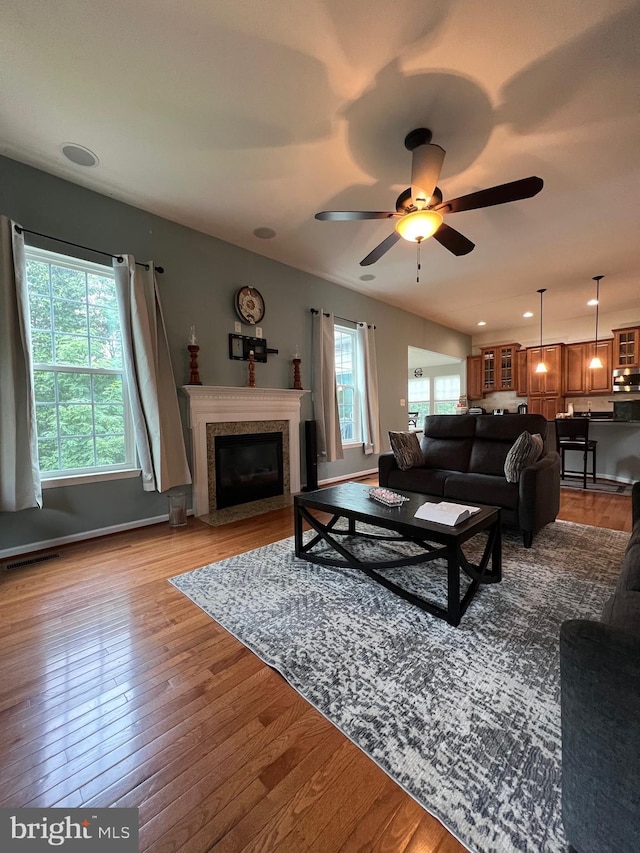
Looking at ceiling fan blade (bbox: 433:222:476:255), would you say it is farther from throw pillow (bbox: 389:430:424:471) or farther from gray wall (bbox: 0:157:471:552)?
gray wall (bbox: 0:157:471:552)

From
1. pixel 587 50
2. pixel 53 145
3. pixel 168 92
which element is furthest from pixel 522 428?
pixel 53 145

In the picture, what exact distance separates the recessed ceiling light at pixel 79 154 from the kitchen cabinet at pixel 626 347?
8006 millimetres

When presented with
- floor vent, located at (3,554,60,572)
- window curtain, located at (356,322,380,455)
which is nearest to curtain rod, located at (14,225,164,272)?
floor vent, located at (3,554,60,572)

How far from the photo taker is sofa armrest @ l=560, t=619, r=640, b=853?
68cm

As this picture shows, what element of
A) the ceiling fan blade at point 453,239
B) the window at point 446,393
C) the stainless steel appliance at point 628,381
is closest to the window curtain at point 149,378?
the ceiling fan blade at point 453,239

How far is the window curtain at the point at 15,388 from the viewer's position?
8.07 ft

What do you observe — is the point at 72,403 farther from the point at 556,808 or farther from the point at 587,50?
the point at 587,50

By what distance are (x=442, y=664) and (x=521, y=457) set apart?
190 cm

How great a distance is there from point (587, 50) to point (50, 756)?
12.5ft

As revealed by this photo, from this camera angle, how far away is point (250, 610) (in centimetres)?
191

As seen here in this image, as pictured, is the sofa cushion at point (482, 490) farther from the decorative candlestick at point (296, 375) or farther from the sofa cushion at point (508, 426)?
the decorative candlestick at point (296, 375)

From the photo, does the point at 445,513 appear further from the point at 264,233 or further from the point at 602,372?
the point at 602,372

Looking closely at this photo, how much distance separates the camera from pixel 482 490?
2.92 m

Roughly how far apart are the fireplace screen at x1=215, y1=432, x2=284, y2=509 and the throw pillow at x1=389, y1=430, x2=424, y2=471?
151cm
